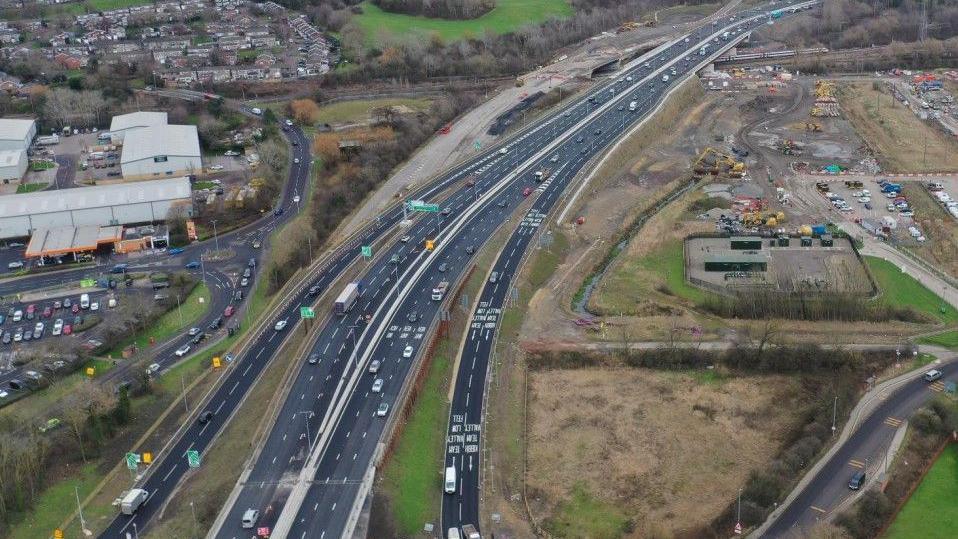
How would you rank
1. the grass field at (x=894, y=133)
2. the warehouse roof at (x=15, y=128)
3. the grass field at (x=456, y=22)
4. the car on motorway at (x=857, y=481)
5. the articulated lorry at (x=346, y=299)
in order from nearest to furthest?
the car on motorway at (x=857, y=481) → the articulated lorry at (x=346, y=299) → the grass field at (x=894, y=133) → the warehouse roof at (x=15, y=128) → the grass field at (x=456, y=22)

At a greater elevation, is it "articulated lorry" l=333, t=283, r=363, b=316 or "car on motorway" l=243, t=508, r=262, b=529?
"articulated lorry" l=333, t=283, r=363, b=316

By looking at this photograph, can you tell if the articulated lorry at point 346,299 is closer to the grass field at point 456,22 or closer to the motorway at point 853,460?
the motorway at point 853,460

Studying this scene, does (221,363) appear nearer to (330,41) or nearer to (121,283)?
(121,283)

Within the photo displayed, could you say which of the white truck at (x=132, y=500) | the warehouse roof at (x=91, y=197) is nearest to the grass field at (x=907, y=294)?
the white truck at (x=132, y=500)

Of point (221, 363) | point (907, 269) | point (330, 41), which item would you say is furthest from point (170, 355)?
point (330, 41)

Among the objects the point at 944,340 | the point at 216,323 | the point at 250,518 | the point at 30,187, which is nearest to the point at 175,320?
the point at 216,323

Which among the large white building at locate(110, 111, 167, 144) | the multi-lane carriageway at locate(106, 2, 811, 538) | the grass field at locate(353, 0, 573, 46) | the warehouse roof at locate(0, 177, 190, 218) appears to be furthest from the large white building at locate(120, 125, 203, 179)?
the grass field at locate(353, 0, 573, 46)

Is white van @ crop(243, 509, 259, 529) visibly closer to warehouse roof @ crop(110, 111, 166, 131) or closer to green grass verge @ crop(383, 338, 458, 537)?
green grass verge @ crop(383, 338, 458, 537)
